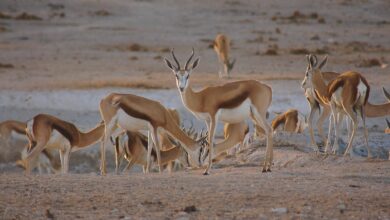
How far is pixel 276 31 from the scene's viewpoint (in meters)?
36.1

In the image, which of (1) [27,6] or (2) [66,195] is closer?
(2) [66,195]

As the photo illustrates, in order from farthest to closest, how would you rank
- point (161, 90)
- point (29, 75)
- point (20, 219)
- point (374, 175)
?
point (29, 75), point (161, 90), point (374, 175), point (20, 219)

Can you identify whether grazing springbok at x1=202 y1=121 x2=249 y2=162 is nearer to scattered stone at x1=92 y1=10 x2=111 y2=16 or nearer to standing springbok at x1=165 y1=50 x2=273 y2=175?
standing springbok at x1=165 y1=50 x2=273 y2=175

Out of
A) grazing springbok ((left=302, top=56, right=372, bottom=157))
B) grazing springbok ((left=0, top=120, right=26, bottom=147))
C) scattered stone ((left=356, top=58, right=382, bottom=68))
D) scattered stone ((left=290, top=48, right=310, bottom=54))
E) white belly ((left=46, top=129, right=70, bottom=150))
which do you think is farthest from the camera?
scattered stone ((left=290, top=48, right=310, bottom=54))

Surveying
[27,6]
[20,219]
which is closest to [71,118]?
[20,219]

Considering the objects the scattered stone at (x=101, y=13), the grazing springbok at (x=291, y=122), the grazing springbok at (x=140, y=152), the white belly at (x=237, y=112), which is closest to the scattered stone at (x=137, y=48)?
the scattered stone at (x=101, y=13)

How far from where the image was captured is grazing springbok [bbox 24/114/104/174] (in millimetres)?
13242

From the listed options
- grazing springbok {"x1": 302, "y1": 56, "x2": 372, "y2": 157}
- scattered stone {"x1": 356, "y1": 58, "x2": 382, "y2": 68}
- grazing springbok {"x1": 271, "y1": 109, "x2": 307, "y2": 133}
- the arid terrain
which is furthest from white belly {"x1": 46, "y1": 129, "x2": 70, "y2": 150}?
scattered stone {"x1": 356, "y1": 58, "x2": 382, "y2": 68}

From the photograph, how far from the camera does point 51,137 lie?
13.3 metres

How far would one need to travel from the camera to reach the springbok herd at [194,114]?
1128cm

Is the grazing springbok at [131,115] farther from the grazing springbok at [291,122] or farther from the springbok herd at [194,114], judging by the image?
the grazing springbok at [291,122]

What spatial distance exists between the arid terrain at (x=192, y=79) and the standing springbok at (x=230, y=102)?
0.65 meters

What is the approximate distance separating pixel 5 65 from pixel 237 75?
238 inches

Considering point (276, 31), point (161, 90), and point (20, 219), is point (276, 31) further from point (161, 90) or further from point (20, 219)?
point (20, 219)
